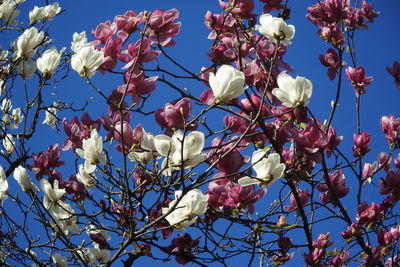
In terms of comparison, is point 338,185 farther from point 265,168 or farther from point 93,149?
point 93,149

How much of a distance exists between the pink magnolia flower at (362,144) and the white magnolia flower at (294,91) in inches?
30.3

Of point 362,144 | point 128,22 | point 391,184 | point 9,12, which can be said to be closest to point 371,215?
point 391,184

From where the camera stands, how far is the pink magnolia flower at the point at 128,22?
1908mm

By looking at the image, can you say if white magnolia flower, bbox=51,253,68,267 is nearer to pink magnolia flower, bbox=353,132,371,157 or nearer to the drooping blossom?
the drooping blossom

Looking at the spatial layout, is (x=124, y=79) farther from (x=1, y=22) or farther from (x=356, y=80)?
(x=1, y=22)

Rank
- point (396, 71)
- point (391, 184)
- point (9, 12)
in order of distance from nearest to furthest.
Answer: point (391, 184)
point (396, 71)
point (9, 12)

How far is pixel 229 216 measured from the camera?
190 cm

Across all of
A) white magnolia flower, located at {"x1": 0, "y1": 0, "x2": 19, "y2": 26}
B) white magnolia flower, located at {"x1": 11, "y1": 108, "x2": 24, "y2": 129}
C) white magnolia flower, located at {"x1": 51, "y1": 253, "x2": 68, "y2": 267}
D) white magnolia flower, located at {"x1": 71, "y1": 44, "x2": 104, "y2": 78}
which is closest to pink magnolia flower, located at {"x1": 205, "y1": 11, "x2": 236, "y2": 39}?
white magnolia flower, located at {"x1": 71, "y1": 44, "x2": 104, "y2": 78}

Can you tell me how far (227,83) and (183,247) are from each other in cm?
87

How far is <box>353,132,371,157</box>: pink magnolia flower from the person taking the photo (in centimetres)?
226

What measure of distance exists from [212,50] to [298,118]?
1.59 ft

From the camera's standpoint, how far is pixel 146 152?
1.73 metres

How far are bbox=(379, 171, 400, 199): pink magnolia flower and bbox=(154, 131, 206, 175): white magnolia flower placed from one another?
49.8 inches

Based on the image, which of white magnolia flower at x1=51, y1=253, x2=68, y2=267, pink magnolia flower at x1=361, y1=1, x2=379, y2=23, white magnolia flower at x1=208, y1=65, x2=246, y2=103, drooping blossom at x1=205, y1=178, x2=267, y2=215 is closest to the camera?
white magnolia flower at x1=208, y1=65, x2=246, y2=103
